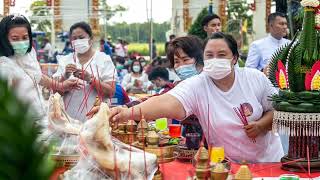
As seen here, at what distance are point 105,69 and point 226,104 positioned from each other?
137 cm

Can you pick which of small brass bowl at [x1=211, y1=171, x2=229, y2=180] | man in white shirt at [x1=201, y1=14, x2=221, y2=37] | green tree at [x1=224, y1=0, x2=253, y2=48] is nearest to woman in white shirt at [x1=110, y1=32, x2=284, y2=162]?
small brass bowl at [x1=211, y1=171, x2=229, y2=180]

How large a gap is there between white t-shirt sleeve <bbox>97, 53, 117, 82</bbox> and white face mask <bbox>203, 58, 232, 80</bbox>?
4.00ft

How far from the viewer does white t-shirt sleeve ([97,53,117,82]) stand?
345 cm

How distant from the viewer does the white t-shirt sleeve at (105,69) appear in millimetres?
3447

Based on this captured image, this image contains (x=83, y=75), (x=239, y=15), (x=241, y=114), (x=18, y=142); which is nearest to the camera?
(x=18, y=142)

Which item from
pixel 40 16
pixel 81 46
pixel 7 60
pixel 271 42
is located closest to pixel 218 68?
pixel 7 60

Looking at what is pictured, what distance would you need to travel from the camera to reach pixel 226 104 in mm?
2275

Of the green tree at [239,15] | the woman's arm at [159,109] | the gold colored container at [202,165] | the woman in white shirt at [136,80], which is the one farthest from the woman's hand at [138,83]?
the green tree at [239,15]

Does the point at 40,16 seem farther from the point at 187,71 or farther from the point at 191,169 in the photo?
the point at 191,169

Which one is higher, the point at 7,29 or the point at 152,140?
the point at 7,29

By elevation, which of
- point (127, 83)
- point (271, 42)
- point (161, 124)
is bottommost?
point (127, 83)

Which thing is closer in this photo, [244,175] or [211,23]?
[244,175]

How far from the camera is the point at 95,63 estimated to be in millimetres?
3500

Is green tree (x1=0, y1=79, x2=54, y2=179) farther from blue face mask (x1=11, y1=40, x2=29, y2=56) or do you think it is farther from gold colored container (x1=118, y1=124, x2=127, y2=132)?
blue face mask (x1=11, y1=40, x2=29, y2=56)
